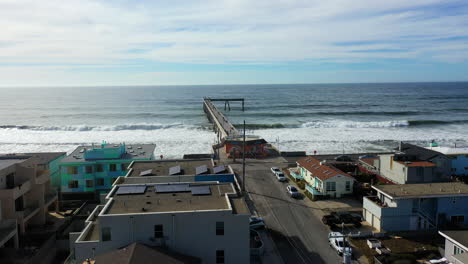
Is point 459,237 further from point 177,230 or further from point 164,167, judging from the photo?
point 164,167

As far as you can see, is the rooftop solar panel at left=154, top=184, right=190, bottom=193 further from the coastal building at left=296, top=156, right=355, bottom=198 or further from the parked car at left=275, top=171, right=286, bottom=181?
the parked car at left=275, top=171, right=286, bottom=181

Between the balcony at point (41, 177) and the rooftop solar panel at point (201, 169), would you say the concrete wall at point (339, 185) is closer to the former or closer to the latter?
the rooftop solar panel at point (201, 169)

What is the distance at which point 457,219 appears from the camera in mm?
21062

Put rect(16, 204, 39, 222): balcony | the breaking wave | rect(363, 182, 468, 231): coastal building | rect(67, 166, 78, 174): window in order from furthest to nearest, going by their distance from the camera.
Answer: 1. the breaking wave
2. rect(67, 166, 78, 174): window
3. rect(363, 182, 468, 231): coastal building
4. rect(16, 204, 39, 222): balcony

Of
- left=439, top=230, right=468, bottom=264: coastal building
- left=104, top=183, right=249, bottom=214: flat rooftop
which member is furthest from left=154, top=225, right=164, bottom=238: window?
left=439, top=230, right=468, bottom=264: coastal building

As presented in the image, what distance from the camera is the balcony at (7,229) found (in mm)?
17531

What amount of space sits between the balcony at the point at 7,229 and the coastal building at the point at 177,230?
5.09 metres

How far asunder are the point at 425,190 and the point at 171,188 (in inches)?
562

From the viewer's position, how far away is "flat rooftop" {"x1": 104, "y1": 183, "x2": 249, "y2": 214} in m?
15.2

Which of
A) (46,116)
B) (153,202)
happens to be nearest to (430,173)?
(153,202)

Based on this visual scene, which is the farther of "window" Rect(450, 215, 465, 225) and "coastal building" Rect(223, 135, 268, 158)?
"coastal building" Rect(223, 135, 268, 158)

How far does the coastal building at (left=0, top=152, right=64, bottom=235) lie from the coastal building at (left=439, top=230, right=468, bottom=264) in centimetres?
2001

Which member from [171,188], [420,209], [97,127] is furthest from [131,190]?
[97,127]

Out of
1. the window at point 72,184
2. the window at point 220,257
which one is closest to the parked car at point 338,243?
the window at point 220,257
